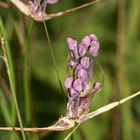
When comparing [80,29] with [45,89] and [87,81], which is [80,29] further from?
[87,81]

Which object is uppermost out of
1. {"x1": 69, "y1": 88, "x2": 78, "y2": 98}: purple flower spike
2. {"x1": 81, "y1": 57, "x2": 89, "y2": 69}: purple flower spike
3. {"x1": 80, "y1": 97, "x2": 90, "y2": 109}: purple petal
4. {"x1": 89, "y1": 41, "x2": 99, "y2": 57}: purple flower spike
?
{"x1": 89, "y1": 41, "x2": 99, "y2": 57}: purple flower spike

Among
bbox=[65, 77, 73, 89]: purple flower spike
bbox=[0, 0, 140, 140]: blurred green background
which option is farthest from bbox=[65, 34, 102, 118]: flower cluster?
bbox=[0, 0, 140, 140]: blurred green background

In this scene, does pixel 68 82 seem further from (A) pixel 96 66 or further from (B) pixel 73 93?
(A) pixel 96 66

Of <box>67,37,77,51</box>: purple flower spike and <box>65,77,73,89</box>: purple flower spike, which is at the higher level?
<box>67,37,77,51</box>: purple flower spike

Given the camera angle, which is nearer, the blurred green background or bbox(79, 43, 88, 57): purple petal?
bbox(79, 43, 88, 57): purple petal

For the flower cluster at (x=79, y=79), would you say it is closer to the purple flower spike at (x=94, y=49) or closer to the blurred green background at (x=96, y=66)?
the purple flower spike at (x=94, y=49)

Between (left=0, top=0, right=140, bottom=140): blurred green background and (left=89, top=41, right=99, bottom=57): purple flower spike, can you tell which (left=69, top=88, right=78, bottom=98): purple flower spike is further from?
(left=0, top=0, right=140, bottom=140): blurred green background

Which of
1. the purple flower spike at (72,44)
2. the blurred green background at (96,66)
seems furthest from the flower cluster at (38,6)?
the blurred green background at (96,66)
